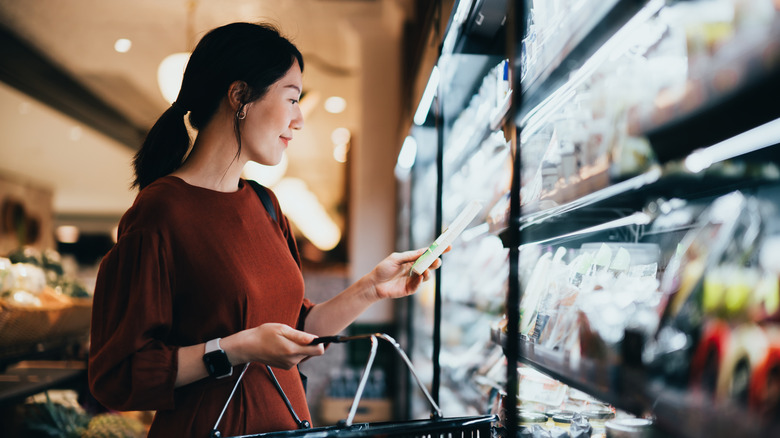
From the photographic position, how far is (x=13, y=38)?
5145 millimetres

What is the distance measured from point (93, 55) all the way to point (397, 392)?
4425 mm

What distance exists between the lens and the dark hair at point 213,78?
53.5 inches

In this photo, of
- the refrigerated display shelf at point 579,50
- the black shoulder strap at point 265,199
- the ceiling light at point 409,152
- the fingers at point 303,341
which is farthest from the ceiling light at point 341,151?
the fingers at point 303,341

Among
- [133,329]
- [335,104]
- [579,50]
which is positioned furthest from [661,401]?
[335,104]

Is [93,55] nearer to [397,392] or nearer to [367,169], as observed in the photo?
[367,169]

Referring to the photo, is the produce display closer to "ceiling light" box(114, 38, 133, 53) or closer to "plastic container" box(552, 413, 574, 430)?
"plastic container" box(552, 413, 574, 430)

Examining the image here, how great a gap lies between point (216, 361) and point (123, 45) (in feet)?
17.1

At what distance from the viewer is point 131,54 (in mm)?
5699

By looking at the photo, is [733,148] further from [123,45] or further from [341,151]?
[341,151]

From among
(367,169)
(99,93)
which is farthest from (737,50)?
(99,93)

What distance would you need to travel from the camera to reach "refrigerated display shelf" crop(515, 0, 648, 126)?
841mm

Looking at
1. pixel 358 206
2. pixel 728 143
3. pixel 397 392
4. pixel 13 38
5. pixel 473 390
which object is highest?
pixel 13 38

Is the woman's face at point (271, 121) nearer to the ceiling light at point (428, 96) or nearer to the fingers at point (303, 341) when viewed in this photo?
the fingers at point (303, 341)

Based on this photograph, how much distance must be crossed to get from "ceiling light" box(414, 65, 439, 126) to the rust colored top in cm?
95
